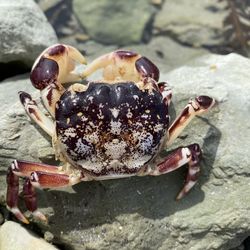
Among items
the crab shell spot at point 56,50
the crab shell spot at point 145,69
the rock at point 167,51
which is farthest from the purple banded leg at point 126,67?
the rock at point 167,51

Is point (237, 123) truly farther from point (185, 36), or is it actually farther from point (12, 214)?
point (185, 36)

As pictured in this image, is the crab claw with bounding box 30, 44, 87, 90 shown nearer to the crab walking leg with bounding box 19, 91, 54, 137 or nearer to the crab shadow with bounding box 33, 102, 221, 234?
the crab walking leg with bounding box 19, 91, 54, 137

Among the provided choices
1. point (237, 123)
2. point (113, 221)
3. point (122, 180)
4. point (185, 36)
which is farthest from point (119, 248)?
point (185, 36)

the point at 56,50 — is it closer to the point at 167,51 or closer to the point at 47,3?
the point at 167,51

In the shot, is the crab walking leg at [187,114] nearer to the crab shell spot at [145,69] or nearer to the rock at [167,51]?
the crab shell spot at [145,69]

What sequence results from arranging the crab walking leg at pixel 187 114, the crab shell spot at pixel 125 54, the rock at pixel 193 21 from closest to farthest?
the crab walking leg at pixel 187 114 < the crab shell spot at pixel 125 54 < the rock at pixel 193 21

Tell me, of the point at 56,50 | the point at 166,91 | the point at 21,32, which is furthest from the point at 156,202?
the point at 21,32

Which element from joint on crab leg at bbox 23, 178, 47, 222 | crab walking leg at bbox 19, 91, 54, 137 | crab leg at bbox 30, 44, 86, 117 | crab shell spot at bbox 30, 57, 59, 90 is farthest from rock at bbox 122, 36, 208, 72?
joint on crab leg at bbox 23, 178, 47, 222

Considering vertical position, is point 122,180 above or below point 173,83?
below
